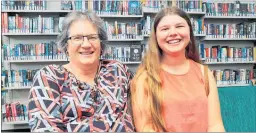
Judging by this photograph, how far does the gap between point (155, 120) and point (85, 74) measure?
16.3 inches

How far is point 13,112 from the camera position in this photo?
378 centimetres

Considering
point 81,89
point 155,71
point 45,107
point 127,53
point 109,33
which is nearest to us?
point 45,107

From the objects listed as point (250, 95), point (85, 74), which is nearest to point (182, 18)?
point (85, 74)

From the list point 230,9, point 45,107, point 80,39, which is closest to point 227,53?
point 230,9

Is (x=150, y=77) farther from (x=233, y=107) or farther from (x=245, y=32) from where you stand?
(x=245, y=32)

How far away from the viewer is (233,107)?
5.56ft

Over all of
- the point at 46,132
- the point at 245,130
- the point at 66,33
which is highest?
the point at 66,33

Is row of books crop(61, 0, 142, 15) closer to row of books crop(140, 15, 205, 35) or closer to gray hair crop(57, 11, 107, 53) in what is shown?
row of books crop(140, 15, 205, 35)

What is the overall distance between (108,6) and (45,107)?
2898mm

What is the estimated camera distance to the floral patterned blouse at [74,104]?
122 centimetres

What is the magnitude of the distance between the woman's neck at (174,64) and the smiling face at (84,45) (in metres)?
0.37

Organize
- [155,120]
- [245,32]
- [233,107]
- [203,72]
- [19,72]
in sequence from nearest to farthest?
[155,120], [203,72], [233,107], [19,72], [245,32]

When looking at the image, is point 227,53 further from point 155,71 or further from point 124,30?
point 155,71

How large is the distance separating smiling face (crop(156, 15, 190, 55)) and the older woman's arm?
1.85 feet
